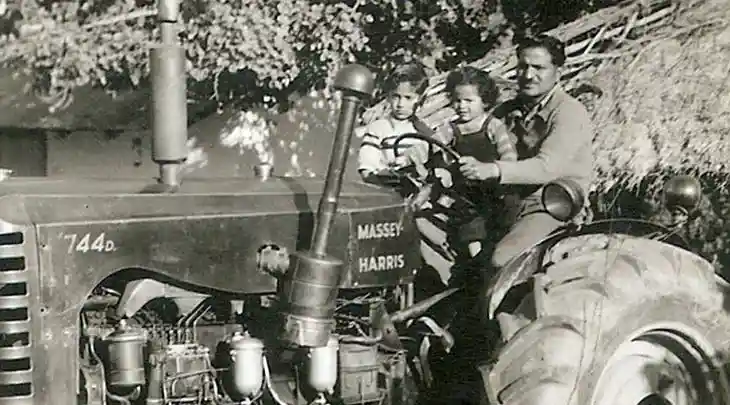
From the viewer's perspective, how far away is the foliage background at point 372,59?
3852 millimetres

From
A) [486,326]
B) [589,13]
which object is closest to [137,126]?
[589,13]

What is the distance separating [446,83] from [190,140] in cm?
193

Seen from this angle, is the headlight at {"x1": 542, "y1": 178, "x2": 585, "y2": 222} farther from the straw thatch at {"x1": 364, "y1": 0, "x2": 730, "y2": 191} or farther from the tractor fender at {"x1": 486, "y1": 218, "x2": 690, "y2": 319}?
the straw thatch at {"x1": 364, "y1": 0, "x2": 730, "y2": 191}

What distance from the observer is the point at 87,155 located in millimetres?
5879

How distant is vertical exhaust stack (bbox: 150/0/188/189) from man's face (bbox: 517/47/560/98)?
1.10 metres

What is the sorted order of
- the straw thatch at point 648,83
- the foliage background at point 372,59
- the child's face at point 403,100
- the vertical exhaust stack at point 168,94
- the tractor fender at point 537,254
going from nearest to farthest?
1. the vertical exhaust stack at point 168,94
2. the tractor fender at point 537,254
3. the straw thatch at point 648,83
4. the foliage background at point 372,59
5. the child's face at point 403,100

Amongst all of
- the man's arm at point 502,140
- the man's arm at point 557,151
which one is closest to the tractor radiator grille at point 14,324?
the man's arm at point 557,151

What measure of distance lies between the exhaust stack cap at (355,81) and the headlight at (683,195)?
3.68ft

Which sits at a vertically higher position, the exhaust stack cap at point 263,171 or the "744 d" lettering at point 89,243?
the exhaust stack cap at point 263,171

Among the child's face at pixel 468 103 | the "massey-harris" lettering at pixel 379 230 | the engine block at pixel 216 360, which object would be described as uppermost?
the child's face at pixel 468 103

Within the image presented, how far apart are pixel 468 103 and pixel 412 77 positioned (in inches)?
48.5

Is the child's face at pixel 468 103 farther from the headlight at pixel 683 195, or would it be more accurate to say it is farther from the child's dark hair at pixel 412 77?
the child's dark hair at pixel 412 77

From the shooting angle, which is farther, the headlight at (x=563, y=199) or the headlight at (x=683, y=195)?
the headlight at (x=683, y=195)

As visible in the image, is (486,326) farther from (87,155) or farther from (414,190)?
(87,155)
